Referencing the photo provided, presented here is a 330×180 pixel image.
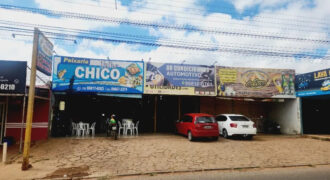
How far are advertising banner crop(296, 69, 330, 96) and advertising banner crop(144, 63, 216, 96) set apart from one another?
6678mm

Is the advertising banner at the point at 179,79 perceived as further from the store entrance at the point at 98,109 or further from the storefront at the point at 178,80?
the store entrance at the point at 98,109

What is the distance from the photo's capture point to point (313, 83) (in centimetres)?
1330

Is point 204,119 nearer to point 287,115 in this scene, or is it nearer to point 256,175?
point 256,175

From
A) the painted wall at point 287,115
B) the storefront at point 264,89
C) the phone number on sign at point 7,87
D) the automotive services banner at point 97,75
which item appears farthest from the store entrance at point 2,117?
the painted wall at point 287,115

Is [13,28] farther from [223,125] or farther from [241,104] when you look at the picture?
[241,104]

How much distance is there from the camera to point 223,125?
12328mm

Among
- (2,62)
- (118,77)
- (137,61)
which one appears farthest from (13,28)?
(137,61)

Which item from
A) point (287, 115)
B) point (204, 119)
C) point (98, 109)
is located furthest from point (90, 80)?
point (287, 115)

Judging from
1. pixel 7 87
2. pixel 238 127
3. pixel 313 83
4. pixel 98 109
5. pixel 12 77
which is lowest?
pixel 238 127

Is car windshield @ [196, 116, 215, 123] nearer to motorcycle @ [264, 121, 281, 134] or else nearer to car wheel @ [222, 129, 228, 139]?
car wheel @ [222, 129, 228, 139]

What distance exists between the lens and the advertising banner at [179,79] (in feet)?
42.2

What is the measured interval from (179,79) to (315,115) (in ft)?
46.2

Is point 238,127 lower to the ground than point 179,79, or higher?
lower

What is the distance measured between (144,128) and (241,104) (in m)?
8.75
